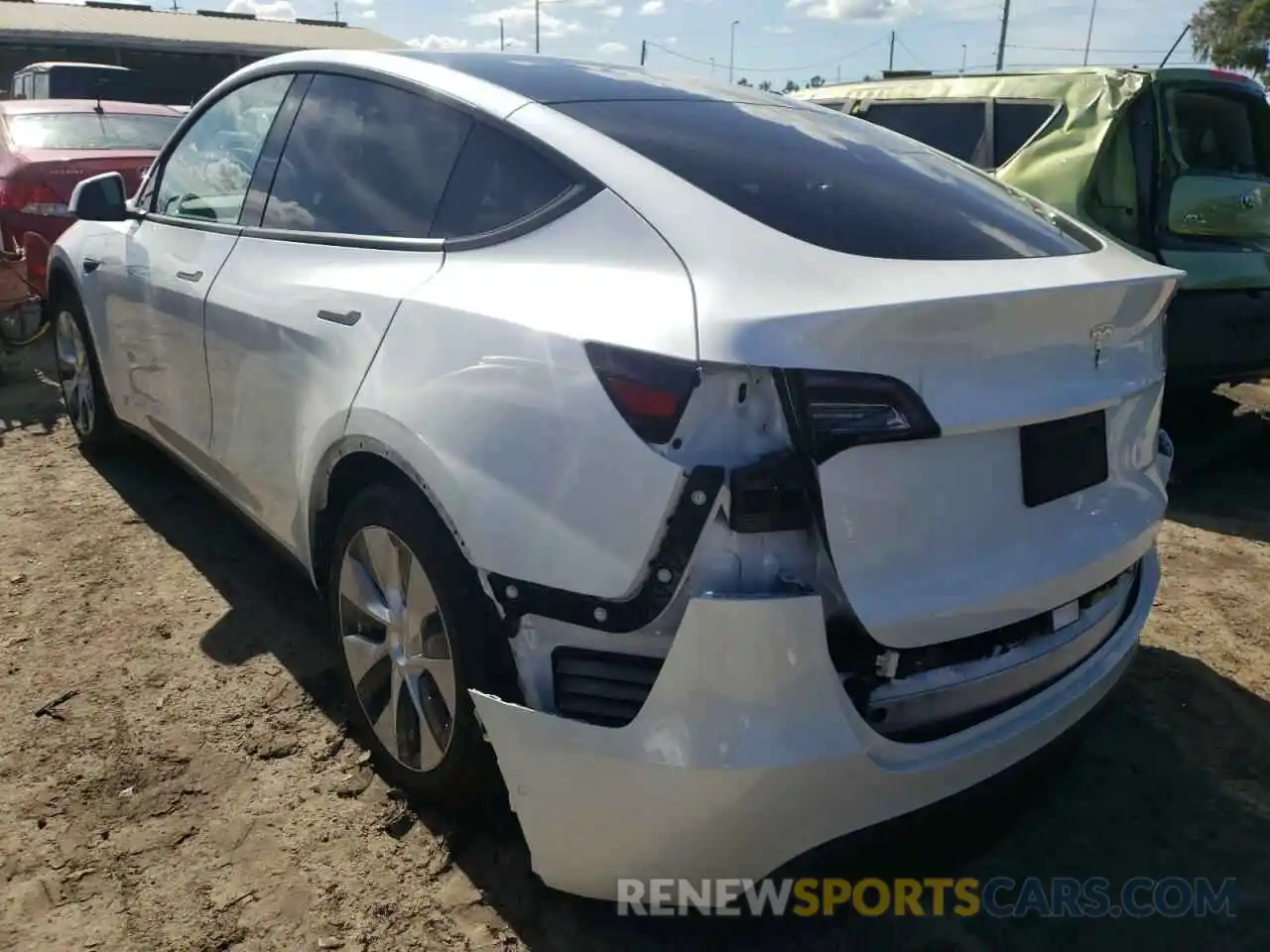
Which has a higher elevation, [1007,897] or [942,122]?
[942,122]

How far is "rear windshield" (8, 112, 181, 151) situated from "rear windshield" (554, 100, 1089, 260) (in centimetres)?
657

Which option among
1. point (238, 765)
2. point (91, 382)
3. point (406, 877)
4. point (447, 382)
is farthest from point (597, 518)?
point (91, 382)

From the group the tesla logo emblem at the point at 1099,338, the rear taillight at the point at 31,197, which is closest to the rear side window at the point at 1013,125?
the tesla logo emblem at the point at 1099,338

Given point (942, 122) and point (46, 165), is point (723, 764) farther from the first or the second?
point (46, 165)

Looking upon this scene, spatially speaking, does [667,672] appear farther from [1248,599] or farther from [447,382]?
[1248,599]

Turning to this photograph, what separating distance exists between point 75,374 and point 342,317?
2.96 metres

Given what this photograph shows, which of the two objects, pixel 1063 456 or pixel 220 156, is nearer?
pixel 1063 456

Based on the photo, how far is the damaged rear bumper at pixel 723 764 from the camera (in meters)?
1.68

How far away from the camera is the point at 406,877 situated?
229 centimetres

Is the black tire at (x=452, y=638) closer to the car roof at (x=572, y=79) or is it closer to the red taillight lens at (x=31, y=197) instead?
the car roof at (x=572, y=79)

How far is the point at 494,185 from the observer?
2.29 m

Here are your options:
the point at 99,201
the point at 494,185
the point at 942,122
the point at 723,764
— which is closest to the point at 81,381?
the point at 99,201

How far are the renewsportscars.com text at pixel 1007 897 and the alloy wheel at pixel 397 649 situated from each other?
0.58 metres

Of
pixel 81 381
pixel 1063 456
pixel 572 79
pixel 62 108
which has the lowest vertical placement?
pixel 81 381
